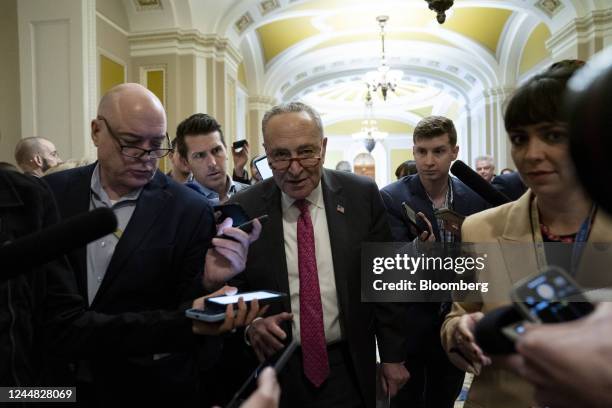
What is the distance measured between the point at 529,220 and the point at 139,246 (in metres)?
1.19

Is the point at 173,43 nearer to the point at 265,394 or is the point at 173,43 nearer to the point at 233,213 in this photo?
the point at 233,213

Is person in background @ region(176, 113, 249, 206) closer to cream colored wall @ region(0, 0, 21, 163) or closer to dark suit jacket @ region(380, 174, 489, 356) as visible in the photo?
dark suit jacket @ region(380, 174, 489, 356)

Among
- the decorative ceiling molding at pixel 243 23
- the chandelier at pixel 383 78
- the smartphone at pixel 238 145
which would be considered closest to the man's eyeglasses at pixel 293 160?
the smartphone at pixel 238 145

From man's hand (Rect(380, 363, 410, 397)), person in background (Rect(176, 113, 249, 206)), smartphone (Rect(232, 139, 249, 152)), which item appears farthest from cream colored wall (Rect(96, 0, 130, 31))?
man's hand (Rect(380, 363, 410, 397))

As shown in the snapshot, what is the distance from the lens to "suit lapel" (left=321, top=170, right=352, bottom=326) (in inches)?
79.0

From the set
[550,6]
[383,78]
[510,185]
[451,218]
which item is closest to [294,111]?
[451,218]

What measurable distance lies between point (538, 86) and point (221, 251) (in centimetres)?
100

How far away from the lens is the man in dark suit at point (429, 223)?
2559mm

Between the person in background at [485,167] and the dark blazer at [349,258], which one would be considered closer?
the dark blazer at [349,258]

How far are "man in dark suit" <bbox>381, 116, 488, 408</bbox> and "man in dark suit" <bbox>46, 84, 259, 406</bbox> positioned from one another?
1.12 metres

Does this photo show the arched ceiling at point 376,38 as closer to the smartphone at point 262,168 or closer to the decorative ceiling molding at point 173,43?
the decorative ceiling molding at point 173,43

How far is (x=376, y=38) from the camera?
1423 centimetres

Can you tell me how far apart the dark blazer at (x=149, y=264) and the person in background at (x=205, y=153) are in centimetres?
113

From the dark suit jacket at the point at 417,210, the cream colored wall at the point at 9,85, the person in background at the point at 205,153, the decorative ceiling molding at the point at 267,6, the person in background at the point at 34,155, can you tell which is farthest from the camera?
the decorative ceiling molding at the point at 267,6
